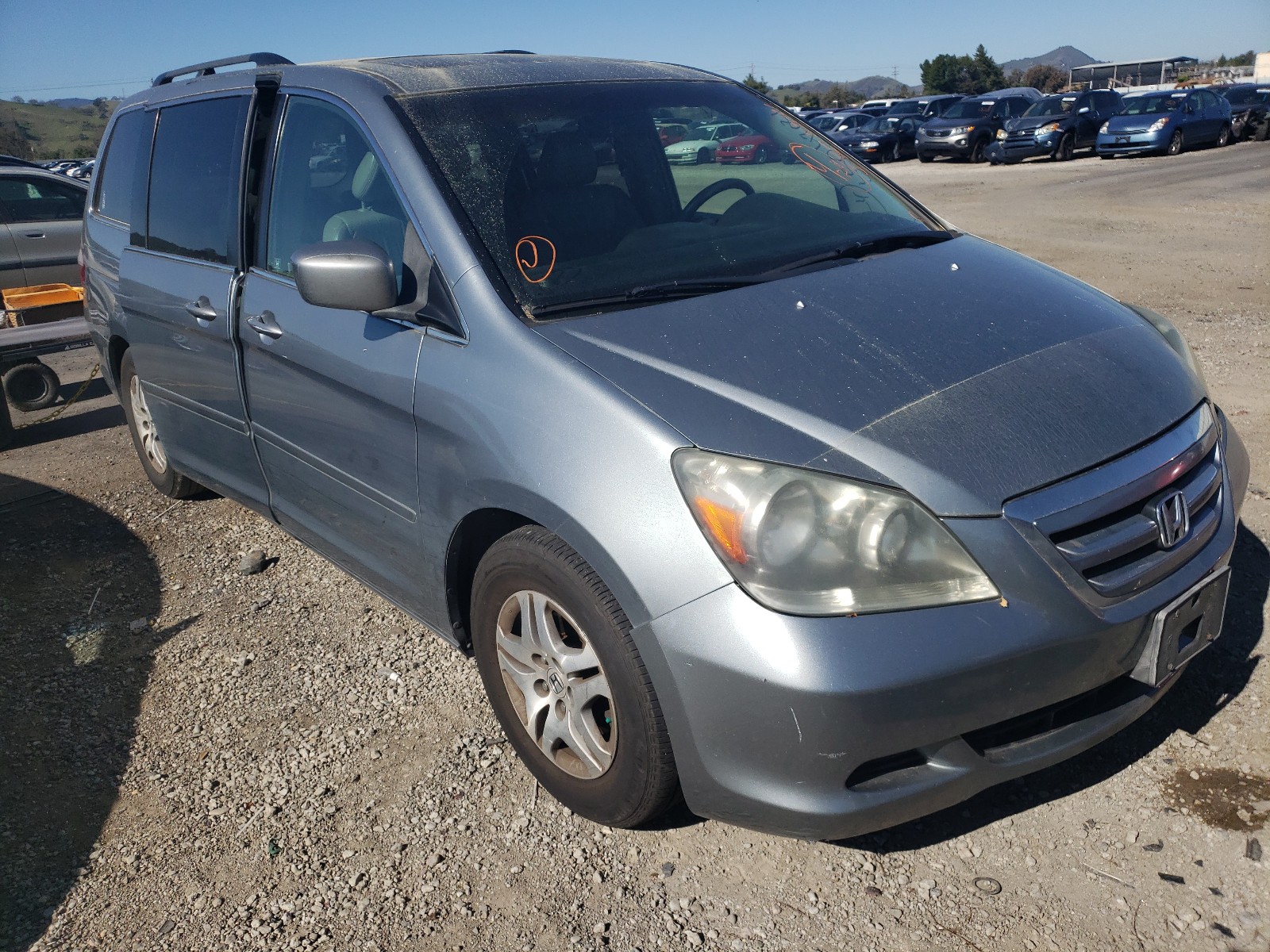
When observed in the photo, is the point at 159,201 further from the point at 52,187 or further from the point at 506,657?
the point at 52,187

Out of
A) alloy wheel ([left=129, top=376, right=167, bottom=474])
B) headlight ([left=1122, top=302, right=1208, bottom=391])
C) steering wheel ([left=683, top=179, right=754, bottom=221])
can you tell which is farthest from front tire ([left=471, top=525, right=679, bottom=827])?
alloy wheel ([left=129, top=376, right=167, bottom=474])

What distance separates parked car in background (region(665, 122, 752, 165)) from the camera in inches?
140

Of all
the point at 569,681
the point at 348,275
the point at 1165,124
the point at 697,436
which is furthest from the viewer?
the point at 1165,124

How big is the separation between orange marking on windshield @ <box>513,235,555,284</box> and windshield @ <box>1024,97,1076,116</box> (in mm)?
26310

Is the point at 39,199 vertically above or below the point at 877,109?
above

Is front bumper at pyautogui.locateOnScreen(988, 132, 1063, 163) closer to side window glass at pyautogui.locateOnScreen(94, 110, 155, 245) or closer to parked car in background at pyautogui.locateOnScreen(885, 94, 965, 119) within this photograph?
parked car in background at pyautogui.locateOnScreen(885, 94, 965, 119)

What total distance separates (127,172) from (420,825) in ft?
11.4

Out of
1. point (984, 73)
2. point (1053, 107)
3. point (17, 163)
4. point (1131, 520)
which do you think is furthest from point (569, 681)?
point (984, 73)

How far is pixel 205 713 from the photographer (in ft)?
11.1

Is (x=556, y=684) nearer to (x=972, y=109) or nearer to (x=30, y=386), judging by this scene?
(x=30, y=386)

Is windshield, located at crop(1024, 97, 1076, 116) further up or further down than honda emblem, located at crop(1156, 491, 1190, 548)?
further up

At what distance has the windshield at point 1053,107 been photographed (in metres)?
26.0

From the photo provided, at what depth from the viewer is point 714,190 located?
3477mm

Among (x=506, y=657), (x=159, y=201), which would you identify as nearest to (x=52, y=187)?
(x=159, y=201)
